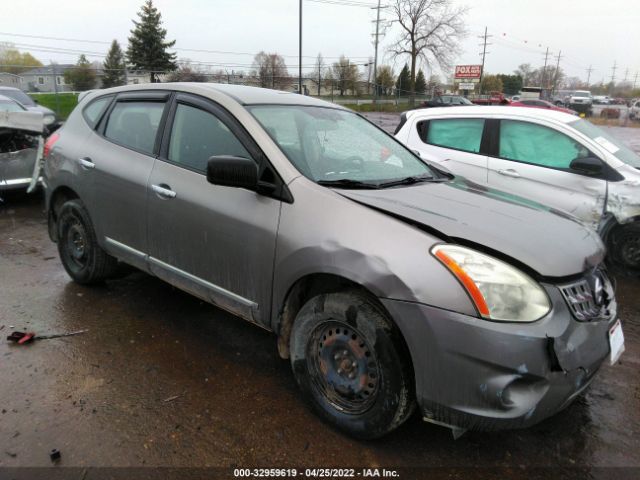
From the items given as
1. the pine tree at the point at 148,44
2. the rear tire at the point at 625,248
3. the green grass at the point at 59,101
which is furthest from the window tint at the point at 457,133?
the pine tree at the point at 148,44

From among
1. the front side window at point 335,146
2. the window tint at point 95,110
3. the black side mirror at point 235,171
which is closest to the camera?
the black side mirror at point 235,171

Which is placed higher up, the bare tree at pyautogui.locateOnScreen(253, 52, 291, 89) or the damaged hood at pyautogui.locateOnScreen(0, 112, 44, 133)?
the bare tree at pyautogui.locateOnScreen(253, 52, 291, 89)

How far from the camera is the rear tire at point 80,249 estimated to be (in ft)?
13.1

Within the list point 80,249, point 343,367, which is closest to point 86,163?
point 80,249

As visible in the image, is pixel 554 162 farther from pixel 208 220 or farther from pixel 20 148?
pixel 20 148

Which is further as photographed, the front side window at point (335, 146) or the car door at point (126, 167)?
the car door at point (126, 167)

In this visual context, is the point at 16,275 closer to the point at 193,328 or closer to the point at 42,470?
the point at 193,328

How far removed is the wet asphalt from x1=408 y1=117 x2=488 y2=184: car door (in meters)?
2.29

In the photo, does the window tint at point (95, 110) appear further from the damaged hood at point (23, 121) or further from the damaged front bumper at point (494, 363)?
the damaged hood at point (23, 121)

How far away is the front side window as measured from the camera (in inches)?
111

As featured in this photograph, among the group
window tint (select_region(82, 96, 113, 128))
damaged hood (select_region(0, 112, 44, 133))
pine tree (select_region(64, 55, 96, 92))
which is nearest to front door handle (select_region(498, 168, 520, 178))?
window tint (select_region(82, 96, 113, 128))

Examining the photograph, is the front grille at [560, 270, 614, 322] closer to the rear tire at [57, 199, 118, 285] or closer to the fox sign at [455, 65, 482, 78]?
the rear tire at [57, 199, 118, 285]

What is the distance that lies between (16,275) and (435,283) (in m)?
4.32

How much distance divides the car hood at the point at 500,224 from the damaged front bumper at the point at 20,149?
6.22 metres
